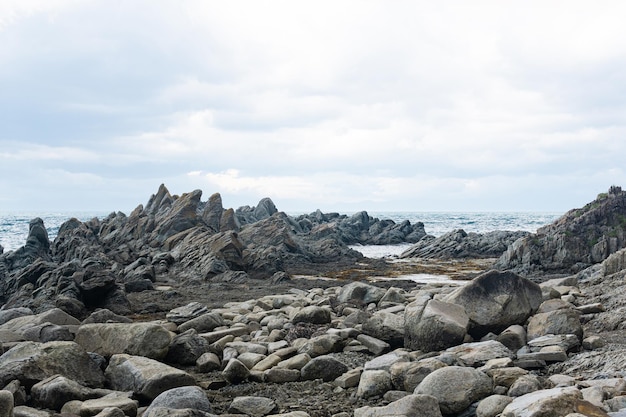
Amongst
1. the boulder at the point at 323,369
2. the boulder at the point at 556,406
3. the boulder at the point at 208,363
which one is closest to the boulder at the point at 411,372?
the boulder at the point at 323,369

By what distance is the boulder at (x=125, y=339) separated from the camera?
12273 mm

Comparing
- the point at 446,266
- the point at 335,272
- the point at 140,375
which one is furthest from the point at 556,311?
the point at 446,266

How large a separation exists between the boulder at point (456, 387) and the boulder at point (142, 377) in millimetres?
4568

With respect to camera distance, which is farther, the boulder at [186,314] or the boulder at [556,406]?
the boulder at [186,314]

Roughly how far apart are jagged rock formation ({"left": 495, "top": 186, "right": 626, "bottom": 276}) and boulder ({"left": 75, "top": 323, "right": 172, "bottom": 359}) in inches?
1011

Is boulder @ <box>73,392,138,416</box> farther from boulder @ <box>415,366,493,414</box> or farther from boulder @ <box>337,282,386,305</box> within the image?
boulder @ <box>337,282,386,305</box>

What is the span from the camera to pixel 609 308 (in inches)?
520

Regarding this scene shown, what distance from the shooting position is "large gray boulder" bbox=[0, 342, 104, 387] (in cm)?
988

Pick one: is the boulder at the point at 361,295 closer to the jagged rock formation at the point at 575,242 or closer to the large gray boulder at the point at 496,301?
the large gray boulder at the point at 496,301

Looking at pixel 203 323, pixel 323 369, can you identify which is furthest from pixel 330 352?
pixel 203 323

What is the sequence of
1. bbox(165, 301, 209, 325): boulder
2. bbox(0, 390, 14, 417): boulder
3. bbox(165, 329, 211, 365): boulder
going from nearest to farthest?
bbox(0, 390, 14, 417): boulder
bbox(165, 329, 211, 365): boulder
bbox(165, 301, 209, 325): boulder

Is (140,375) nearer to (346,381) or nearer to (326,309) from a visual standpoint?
(346,381)

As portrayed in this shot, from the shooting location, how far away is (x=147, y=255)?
3809 cm

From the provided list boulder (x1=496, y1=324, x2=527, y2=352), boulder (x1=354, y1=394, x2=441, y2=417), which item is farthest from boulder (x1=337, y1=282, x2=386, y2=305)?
boulder (x1=354, y1=394, x2=441, y2=417)
